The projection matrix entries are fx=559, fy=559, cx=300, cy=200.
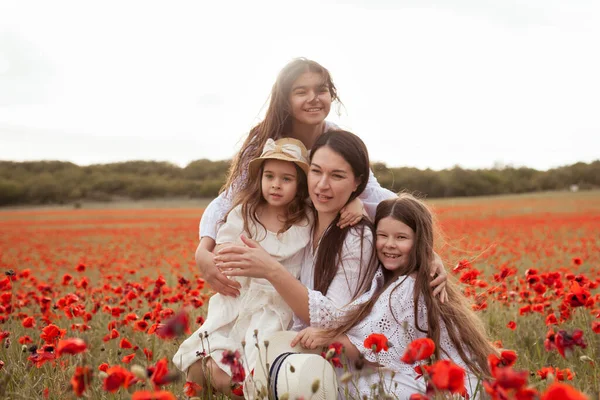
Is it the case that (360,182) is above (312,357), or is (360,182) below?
above

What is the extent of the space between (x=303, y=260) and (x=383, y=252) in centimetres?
50

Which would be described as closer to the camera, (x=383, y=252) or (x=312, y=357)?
(x=312, y=357)

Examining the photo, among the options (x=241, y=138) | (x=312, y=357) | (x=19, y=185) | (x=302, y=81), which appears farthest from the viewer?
(x=19, y=185)

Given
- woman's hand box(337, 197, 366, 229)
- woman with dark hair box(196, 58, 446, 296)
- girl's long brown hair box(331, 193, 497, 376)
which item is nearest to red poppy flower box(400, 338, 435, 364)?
girl's long brown hair box(331, 193, 497, 376)

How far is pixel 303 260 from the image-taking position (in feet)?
10.6

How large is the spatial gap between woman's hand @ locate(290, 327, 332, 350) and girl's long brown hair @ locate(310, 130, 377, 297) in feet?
1.12

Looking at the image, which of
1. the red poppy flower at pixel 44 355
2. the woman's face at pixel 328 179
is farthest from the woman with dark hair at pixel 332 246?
the red poppy flower at pixel 44 355

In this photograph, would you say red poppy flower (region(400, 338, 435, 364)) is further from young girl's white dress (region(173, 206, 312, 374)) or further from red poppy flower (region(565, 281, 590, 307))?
red poppy flower (region(565, 281, 590, 307))

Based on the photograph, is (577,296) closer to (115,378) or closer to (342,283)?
(342,283)

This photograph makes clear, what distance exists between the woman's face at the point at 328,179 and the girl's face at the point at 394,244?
0.96 ft

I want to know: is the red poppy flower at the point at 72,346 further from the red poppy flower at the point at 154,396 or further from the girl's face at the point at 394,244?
the girl's face at the point at 394,244

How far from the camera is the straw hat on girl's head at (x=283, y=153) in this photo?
3131mm

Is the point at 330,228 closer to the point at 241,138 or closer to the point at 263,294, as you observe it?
the point at 263,294

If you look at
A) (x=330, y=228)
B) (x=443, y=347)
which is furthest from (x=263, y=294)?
(x=443, y=347)
